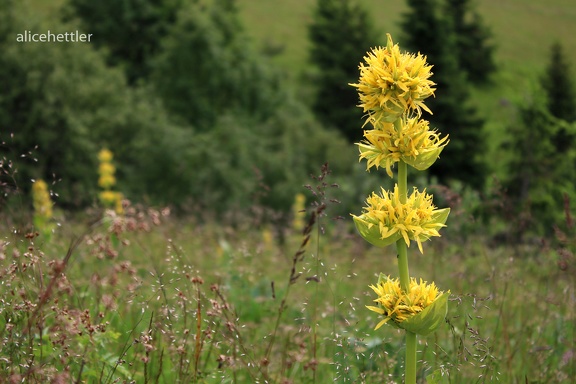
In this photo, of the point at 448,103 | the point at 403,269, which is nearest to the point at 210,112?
the point at 448,103

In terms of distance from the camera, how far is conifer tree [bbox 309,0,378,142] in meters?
45.6

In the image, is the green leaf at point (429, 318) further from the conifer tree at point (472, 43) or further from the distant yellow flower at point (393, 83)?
the conifer tree at point (472, 43)

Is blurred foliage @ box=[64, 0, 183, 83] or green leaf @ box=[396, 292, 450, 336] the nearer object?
green leaf @ box=[396, 292, 450, 336]

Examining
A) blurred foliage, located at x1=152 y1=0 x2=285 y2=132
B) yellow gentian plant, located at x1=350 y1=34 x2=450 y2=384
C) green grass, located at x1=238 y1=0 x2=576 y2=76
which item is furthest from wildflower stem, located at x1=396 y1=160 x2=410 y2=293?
green grass, located at x1=238 y1=0 x2=576 y2=76

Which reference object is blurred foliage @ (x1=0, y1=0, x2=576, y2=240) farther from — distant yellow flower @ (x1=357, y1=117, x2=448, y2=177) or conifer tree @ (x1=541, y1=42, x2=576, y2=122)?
distant yellow flower @ (x1=357, y1=117, x2=448, y2=177)

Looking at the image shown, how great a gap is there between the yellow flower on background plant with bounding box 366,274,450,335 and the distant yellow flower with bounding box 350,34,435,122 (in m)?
0.68

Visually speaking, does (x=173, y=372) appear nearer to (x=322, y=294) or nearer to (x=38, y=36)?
(x=322, y=294)

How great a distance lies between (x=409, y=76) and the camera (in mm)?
2480

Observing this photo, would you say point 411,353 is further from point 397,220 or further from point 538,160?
point 538,160

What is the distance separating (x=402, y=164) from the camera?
102 inches

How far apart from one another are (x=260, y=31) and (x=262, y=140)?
105 feet

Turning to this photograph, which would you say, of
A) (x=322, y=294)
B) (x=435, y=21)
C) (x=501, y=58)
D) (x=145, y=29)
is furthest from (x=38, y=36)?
(x=501, y=58)

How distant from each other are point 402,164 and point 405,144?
0.31 feet

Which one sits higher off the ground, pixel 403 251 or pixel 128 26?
pixel 128 26
